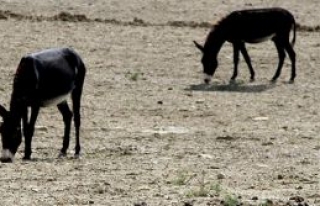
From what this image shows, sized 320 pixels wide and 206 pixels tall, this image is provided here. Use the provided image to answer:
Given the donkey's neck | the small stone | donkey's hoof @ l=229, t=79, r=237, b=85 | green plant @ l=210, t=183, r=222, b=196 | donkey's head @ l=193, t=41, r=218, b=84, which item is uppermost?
green plant @ l=210, t=183, r=222, b=196

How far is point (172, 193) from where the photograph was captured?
32.6ft

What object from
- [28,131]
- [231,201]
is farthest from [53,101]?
[231,201]

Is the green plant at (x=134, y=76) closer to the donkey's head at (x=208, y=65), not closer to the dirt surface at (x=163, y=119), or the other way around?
the dirt surface at (x=163, y=119)

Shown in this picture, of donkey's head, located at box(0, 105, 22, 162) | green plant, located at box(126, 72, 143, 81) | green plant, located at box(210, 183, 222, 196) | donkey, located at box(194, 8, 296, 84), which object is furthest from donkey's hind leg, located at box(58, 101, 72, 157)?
donkey, located at box(194, 8, 296, 84)

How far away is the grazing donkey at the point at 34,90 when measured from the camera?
12336 mm

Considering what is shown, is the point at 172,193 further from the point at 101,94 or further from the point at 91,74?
the point at 91,74

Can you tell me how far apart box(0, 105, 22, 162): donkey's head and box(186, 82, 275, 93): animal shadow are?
7.20m

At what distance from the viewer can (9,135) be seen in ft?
40.3

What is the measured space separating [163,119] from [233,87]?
12.8ft

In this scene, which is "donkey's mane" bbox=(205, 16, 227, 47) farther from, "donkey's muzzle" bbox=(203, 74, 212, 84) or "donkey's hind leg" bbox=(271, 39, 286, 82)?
"donkey's hind leg" bbox=(271, 39, 286, 82)

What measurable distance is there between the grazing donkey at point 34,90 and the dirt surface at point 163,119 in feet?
0.86

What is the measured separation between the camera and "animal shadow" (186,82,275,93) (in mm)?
19359

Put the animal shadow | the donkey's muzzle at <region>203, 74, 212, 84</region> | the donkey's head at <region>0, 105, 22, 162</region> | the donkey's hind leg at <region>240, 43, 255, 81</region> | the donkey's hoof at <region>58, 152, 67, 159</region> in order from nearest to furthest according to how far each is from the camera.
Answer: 1. the donkey's head at <region>0, 105, 22, 162</region>
2. the donkey's hoof at <region>58, 152, 67, 159</region>
3. the animal shadow
4. the donkey's muzzle at <region>203, 74, 212, 84</region>
5. the donkey's hind leg at <region>240, 43, 255, 81</region>

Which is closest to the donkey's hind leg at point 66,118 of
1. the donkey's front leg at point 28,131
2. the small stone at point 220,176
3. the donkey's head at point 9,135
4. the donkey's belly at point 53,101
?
the donkey's belly at point 53,101
